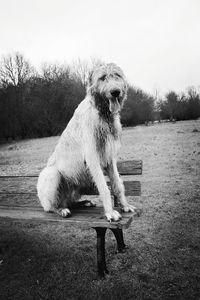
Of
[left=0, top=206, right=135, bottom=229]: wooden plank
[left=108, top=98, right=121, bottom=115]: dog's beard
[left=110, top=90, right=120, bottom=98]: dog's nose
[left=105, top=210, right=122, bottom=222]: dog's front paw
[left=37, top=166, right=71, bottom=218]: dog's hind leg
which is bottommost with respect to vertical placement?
[left=0, top=206, right=135, bottom=229]: wooden plank

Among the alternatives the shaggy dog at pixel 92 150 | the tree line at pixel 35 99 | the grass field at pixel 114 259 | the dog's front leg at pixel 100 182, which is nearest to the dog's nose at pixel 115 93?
the shaggy dog at pixel 92 150

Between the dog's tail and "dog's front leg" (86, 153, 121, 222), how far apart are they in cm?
60

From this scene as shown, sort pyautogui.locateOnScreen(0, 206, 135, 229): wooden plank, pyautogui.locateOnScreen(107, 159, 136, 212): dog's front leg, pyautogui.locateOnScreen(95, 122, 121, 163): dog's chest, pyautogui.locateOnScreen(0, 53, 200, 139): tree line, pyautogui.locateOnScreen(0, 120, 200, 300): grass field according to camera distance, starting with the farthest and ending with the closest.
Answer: pyautogui.locateOnScreen(0, 53, 200, 139): tree line, pyautogui.locateOnScreen(107, 159, 136, 212): dog's front leg, pyautogui.locateOnScreen(95, 122, 121, 163): dog's chest, pyautogui.locateOnScreen(0, 120, 200, 300): grass field, pyautogui.locateOnScreen(0, 206, 135, 229): wooden plank

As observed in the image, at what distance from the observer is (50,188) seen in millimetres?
3750

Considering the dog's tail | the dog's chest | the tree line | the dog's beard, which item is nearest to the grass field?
the dog's tail

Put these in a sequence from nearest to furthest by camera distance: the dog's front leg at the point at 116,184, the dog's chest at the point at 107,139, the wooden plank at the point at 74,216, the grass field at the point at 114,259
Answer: the wooden plank at the point at 74,216 → the grass field at the point at 114,259 → the dog's chest at the point at 107,139 → the dog's front leg at the point at 116,184

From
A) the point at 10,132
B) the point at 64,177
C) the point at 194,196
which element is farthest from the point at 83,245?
the point at 10,132

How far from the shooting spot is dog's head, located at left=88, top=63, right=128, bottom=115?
10.3 feet

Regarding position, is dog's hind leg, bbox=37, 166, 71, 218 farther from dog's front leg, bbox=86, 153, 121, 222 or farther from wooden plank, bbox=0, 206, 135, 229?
dog's front leg, bbox=86, 153, 121, 222

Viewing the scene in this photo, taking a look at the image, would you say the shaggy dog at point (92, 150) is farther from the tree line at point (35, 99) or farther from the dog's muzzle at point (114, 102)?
the tree line at point (35, 99)

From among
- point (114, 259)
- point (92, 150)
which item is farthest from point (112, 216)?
point (114, 259)

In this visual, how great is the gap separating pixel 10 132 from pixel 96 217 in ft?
124

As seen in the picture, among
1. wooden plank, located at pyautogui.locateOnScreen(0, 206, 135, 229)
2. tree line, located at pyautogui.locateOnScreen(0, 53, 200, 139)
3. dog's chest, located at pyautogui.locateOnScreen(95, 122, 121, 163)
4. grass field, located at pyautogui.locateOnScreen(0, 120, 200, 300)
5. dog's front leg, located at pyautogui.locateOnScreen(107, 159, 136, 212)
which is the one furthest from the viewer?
tree line, located at pyautogui.locateOnScreen(0, 53, 200, 139)

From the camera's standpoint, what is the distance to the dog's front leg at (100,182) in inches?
128
